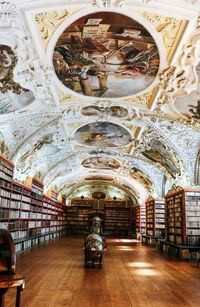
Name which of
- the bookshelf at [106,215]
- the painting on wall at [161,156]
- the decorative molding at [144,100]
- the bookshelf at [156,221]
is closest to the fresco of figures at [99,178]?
the bookshelf at [106,215]

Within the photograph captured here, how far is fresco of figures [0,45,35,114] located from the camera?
7.05 meters

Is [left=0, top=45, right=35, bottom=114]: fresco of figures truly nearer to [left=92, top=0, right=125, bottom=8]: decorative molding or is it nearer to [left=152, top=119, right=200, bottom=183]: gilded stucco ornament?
[left=92, top=0, right=125, bottom=8]: decorative molding

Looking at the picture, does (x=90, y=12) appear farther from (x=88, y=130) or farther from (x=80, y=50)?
(x=88, y=130)

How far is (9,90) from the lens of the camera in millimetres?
8352

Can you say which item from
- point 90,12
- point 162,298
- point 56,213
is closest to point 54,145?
point 90,12

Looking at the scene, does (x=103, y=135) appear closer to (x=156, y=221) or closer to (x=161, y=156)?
(x=161, y=156)

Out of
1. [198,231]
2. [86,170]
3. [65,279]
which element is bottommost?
[65,279]

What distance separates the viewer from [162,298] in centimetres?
575

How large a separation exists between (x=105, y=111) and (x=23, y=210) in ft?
24.0

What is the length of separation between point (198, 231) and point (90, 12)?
34.9 ft

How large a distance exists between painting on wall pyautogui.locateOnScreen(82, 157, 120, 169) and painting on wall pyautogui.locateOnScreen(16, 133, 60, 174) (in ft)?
14.6

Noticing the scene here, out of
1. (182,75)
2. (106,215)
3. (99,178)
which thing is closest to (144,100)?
(182,75)

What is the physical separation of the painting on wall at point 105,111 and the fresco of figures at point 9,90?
99.4 inches

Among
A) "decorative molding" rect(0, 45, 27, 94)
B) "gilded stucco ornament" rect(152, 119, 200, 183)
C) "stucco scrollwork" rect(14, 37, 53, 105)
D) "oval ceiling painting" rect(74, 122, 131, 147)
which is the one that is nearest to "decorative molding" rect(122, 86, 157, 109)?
"gilded stucco ornament" rect(152, 119, 200, 183)
